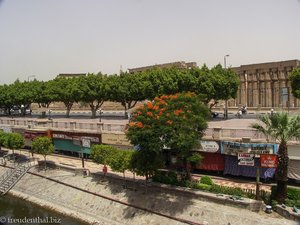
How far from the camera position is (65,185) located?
102ft

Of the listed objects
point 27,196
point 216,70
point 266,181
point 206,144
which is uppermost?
point 216,70

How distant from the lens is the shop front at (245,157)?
2441 cm

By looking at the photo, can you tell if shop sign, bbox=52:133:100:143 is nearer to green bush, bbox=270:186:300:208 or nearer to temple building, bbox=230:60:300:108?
green bush, bbox=270:186:300:208

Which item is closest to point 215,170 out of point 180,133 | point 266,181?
point 266,181

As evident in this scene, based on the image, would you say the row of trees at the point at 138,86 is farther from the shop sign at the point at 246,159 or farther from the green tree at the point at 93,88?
the shop sign at the point at 246,159

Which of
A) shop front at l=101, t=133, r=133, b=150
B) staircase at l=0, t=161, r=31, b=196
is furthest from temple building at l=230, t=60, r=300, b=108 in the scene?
staircase at l=0, t=161, r=31, b=196

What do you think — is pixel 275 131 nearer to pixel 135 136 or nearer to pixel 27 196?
pixel 135 136

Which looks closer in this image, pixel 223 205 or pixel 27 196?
pixel 223 205

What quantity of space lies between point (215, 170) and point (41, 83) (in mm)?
44693

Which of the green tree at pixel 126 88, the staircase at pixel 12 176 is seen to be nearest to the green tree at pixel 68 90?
the green tree at pixel 126 88

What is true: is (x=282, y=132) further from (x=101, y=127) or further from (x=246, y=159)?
(x=101, y=127)

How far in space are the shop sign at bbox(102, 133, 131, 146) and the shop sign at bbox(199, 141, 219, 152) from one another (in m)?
7.80

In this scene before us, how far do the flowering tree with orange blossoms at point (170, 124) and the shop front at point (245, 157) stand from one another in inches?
117

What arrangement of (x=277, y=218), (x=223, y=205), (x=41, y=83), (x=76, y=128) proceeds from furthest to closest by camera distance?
(x=41, y=83)
(x=76, y=128)
(x=223, y=205)
(x=277, y=218)
